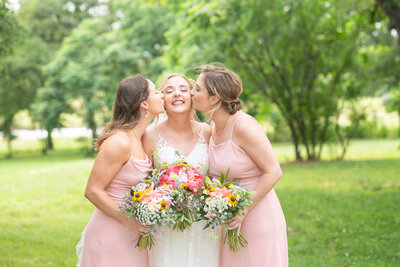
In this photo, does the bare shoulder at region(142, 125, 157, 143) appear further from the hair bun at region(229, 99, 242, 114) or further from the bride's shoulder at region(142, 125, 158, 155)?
the hair bun at region(229, 99, 242, 114)

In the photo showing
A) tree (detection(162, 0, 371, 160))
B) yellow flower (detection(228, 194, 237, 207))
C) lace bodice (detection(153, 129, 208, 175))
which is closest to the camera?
yellow flower (detection(228, 194, 237, 207))

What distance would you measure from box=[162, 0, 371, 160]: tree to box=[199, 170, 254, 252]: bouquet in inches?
416

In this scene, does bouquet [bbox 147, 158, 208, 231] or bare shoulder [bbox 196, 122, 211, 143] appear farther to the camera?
bare shoulder [bbox 196, 122, 211, 143]

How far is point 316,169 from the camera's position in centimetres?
1479

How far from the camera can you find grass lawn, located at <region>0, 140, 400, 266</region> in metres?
7.09

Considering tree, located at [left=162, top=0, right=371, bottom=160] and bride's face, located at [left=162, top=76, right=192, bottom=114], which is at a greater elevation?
tree, located at [left=162, top=0, right=371, bottom=160]

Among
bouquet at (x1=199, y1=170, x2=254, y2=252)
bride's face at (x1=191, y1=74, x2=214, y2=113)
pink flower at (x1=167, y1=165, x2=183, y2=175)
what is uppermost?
bride's face at (x1=191, y1=74, x2=214, y2=113)

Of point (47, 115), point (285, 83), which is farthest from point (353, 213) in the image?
Result: point (47, 115)

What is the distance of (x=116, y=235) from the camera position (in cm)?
382

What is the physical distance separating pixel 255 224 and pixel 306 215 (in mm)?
5419

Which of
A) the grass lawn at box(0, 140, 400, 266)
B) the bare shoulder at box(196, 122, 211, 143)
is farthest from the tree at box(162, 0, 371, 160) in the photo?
the bare shoulder at box(196, 122, 211, 143)

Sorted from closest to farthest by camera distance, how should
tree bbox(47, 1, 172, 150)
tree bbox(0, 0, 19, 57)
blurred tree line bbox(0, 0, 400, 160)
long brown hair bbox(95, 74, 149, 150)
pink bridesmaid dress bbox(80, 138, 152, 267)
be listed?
pink bridesmaid dress bbox(80, 138, 152, 267) → long brown hair bbox(95, 74, 149, 150) → tree bbox(0, 0, 19, 57) → blurred tree line bbox(0, 0, 400, 160) → tree bbox(47, 1, 172, 150)

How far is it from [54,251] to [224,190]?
199 inches

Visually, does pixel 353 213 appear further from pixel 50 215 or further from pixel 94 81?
pixel 94 81
